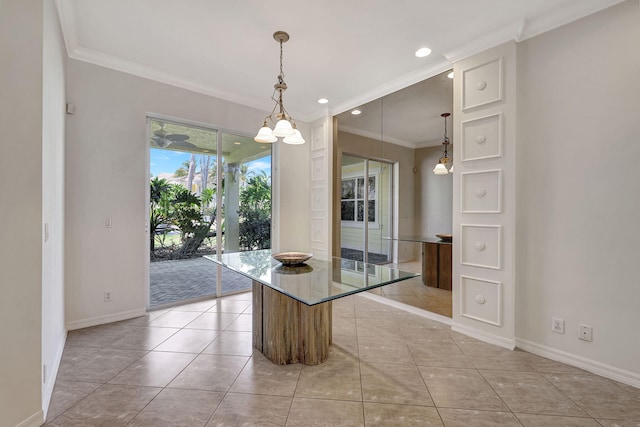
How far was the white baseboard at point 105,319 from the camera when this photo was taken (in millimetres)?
2805

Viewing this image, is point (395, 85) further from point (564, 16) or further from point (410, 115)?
point (564, 16)

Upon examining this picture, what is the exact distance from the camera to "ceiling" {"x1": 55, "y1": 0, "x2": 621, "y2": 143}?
2.21 meters

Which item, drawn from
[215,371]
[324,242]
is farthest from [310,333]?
[324,242]

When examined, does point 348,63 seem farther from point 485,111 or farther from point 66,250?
point 66,250

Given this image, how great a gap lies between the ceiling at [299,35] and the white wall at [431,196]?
25cm

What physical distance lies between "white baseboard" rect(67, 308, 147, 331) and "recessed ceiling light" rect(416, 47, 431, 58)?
407 centimetres

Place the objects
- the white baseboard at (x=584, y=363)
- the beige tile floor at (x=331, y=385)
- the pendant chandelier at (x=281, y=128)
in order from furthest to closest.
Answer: the pendant chandelier at (x=281, y=128)
the white baseboard at (x=584, y=363)
the beige tile floor at (x=331, y=385)

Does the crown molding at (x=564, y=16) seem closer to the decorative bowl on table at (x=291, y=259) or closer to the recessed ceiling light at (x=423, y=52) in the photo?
the recessed ceiling light at (x=423, y=52)

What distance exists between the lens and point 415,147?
340 cm

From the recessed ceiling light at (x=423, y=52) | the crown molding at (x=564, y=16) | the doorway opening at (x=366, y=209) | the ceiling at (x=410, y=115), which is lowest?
the doorway opening at (x=366, y=209)

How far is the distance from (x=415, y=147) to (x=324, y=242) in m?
1.94

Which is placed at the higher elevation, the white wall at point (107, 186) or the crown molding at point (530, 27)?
the crown molding at point (530, 27)

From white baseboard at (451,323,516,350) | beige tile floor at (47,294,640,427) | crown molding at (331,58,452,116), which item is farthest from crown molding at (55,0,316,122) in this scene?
white baseboard at (451,323,516,350)

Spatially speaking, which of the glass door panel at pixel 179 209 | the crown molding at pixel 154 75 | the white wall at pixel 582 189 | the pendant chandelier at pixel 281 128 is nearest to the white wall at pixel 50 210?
the crown molding at pixel 154 75
